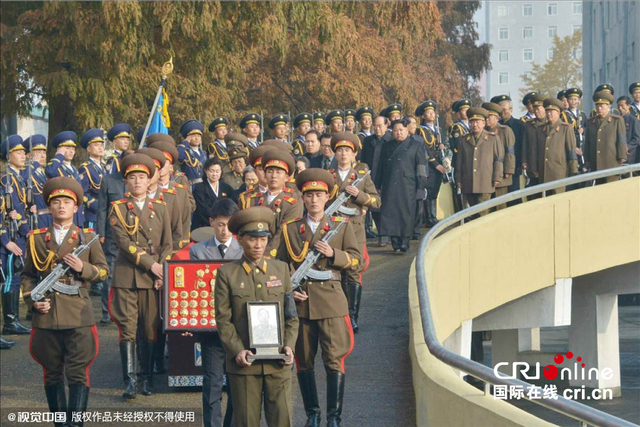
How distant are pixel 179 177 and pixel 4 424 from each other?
3807mm

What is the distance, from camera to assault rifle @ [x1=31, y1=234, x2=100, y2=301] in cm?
991

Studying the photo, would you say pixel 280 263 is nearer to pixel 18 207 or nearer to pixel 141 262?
pixel 141 262

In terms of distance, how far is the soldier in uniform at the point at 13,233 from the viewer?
14.2 meters

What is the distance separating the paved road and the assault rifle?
1279 millimetres

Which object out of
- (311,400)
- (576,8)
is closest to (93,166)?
(311,400)

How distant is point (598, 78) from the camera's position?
2308 inches

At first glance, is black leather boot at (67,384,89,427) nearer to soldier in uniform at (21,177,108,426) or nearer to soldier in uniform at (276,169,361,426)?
soldier in uniform at (21,177,108,426)

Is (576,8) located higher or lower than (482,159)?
higher

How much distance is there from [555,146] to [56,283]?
10849 mm

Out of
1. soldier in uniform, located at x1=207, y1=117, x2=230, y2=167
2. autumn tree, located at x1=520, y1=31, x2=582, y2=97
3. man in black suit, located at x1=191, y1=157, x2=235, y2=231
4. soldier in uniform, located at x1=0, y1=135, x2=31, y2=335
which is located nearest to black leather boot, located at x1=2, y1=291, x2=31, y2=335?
soldier in uniform, located at x1=0, y1=135, x2=31, y2=335

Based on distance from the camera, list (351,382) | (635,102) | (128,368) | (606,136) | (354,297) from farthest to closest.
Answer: (635,102) < (606,136) < (354,297) < (351,382) < (128,368)

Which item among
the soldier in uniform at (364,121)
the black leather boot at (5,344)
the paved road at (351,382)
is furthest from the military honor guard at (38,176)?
the soldier in uniform at (364,121)

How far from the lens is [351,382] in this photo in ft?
39.4

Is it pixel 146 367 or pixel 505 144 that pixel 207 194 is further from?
pixel 505 144
